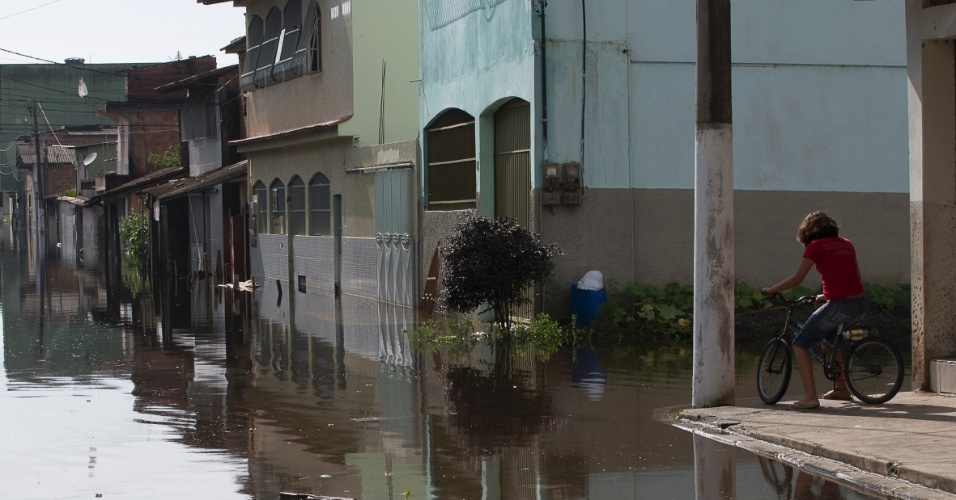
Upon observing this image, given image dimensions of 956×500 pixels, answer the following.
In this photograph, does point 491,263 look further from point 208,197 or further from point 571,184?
point 208,197

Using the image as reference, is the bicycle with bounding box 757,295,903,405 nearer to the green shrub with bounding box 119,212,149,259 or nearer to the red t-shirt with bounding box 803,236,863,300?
the red t-shirt with bounding box 803,236,863,300

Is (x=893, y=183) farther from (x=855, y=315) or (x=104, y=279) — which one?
(x=104, y=279)

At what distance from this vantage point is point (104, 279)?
1438 inches

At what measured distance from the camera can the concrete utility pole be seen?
10469 mm

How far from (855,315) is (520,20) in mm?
9126

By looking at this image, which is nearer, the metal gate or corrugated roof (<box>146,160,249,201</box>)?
the metal gate

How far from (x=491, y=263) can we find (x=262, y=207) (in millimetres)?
20147

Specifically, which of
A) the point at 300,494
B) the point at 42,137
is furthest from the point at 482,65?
the point at 42,137

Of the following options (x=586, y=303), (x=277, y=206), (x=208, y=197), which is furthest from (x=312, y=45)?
(x=586, y=303)

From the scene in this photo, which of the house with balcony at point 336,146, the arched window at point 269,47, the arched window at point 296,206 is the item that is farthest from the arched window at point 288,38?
the arched window at point 296,206

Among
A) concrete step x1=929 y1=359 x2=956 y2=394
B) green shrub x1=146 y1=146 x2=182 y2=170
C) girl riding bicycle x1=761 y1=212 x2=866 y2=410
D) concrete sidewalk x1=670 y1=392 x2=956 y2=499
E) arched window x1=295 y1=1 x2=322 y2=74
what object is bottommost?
concrete sidewalk x1=670 y1=392 x2=956 y2=499

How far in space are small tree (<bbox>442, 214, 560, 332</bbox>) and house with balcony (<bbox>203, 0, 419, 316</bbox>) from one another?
6797 millimetres

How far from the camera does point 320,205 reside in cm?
3045

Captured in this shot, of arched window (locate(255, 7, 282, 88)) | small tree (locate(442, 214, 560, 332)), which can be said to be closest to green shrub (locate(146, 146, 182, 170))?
arched window (locate(255, 7, 282, 88))
